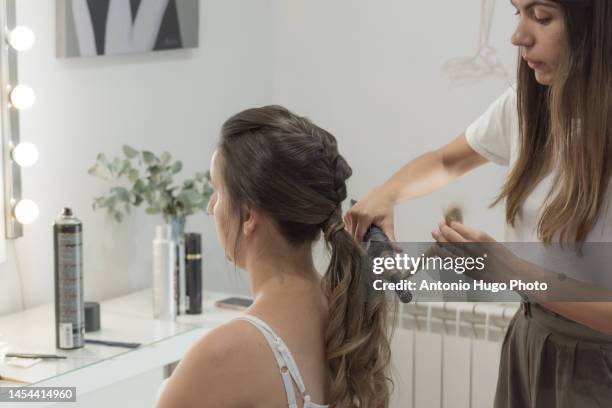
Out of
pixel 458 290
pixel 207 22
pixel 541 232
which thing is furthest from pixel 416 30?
pixel 541 232

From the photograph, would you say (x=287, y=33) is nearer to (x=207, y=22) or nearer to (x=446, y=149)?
(x=207, y=22)

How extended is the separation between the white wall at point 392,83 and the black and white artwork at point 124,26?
390 mm

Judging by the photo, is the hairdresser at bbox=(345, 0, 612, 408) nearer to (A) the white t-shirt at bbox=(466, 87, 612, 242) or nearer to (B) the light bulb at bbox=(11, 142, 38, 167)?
(A) the white t-shirt at bbox=(466, 87, 612, 242)

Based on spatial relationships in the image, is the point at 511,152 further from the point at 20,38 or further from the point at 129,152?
the point at 20,38

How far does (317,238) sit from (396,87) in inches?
47.0

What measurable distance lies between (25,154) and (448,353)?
1149 mm

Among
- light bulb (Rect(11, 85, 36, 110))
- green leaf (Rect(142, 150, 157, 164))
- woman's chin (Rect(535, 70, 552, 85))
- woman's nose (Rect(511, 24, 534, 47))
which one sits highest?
woman's nose (Rect(511, 24, 534, 47))

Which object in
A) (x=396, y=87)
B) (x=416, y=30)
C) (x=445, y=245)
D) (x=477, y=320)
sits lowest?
(x=477, y=320)

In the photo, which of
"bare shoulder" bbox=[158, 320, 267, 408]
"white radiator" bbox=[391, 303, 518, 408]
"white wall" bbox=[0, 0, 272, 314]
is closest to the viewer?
"bare shoulder" bbox=[158, 320, 267, 408]

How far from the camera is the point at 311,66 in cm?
241

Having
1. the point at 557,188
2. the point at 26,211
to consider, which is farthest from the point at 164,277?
the point at 557,188

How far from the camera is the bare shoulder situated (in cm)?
103

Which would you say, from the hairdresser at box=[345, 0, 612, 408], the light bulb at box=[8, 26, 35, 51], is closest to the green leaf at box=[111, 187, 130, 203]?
the light bulb at box=[8, 26, 35, 51]

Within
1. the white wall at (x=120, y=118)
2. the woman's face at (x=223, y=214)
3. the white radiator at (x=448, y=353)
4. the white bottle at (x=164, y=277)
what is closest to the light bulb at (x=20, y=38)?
the white wall at (x=120, y=118)
